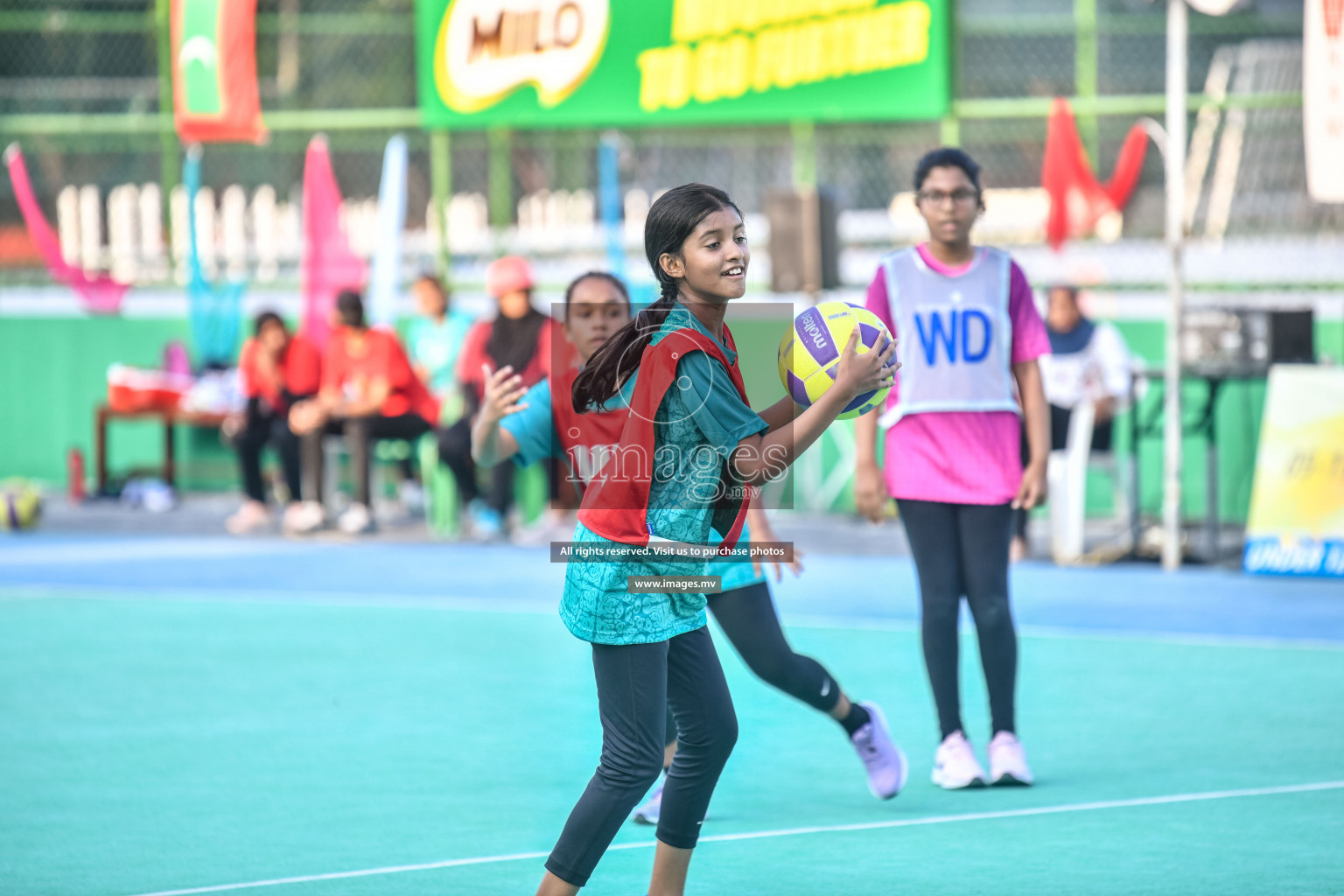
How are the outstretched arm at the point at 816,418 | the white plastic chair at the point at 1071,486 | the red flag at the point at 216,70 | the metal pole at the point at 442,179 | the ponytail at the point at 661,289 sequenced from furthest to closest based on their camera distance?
the metal pole at the point at 442,179 → the red flag at the point at 216,70 → the white plastic chair at the point at 1071,486 → the ponytail at the point at 661,289 → the outstretched arm at the point at 816,418

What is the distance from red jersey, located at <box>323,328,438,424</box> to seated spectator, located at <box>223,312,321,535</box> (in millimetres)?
364

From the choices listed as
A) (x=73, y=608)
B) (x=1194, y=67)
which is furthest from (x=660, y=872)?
(x=1194, y=67)

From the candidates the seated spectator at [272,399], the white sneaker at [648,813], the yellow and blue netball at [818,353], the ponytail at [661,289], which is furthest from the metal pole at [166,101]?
the ponytail at [661,289]

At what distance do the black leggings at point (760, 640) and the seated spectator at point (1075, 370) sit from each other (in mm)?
6408

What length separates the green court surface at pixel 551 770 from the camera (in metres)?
4.92

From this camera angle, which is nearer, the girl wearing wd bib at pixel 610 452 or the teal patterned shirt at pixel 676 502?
the teal patterned shirt at pixel 676 502

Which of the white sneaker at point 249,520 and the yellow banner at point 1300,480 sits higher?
the yellow banner at point 1300,480

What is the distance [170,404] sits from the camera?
15.2m

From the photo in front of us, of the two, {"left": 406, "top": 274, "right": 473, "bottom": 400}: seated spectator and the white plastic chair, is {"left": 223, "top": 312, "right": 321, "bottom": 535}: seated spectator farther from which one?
the white plastic chair

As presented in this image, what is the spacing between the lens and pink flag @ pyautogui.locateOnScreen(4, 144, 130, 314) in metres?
15.9

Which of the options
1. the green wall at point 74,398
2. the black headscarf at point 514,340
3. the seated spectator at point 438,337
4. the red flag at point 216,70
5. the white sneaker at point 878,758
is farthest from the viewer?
the green wall at point 74,398

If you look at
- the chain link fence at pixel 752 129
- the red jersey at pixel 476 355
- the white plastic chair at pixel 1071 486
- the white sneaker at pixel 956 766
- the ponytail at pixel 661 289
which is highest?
the chain link fence at pixel 752 129

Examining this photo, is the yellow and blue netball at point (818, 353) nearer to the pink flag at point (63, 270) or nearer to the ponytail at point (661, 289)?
the ponytail at point (661, 289)

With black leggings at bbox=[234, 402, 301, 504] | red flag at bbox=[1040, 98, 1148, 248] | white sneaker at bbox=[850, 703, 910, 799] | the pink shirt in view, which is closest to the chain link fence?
red flag at bbox=[1040, 98, 1148, 248]
